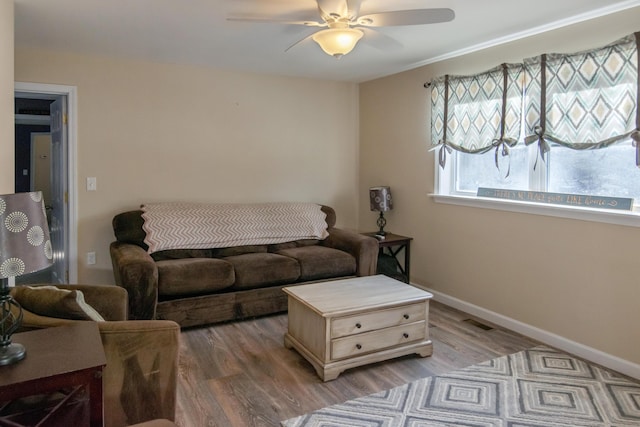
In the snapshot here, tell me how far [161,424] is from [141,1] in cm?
233

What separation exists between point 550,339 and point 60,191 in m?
4.38

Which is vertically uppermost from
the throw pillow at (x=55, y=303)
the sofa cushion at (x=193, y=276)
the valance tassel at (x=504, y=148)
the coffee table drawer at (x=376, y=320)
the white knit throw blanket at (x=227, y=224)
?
the valance tassel at (x=504, y=148)

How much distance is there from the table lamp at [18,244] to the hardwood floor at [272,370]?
41.2 inches

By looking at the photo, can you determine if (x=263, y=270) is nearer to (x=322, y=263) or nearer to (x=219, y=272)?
(x=219, y=272)

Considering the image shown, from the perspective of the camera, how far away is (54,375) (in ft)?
4.79

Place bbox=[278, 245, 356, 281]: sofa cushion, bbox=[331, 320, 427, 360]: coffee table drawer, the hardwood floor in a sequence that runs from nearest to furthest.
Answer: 1. the hardwood floor
2. bbox=[331, 320, 427, 360]: coffee table drawer
3. bbox=[278, 245, 356, 281]: sofa cushion

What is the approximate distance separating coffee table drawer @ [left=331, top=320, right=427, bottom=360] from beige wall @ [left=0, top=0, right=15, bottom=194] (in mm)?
2141

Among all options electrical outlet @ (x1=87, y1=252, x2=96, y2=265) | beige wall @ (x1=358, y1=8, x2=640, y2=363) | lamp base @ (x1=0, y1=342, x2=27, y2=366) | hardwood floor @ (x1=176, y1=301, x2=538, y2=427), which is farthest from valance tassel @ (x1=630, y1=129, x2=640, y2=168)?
electrical outlet @ (x1=87, y1=252, x2=96, y2=265)

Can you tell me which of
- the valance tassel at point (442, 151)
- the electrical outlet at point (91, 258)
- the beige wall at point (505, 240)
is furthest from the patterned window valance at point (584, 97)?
the electrical outlet at point (91, 258)

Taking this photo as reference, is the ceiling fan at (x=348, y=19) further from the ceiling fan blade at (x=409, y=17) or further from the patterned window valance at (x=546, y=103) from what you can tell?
the patterned window valance at (x=546, y=103)

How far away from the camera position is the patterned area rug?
7.69 ft

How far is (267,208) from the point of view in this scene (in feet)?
15.1

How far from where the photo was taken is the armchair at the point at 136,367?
1823 millimetres

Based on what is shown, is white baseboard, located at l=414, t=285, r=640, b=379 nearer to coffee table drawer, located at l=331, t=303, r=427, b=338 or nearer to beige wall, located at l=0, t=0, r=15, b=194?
coffee table drawer, located at l=331, t=303, r=427, b=338
